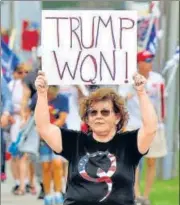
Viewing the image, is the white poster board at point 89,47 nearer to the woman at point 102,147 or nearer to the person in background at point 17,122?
the woman at point 102,147

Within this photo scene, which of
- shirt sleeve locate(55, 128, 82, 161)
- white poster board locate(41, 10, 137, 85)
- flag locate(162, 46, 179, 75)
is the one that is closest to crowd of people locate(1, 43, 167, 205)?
flag locate(162, 46, 179, 75)

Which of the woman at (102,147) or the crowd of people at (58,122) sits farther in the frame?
the crowd of people at (58,122)

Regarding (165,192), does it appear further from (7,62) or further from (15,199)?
(7,62)

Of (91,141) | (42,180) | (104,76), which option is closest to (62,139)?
(91,141)

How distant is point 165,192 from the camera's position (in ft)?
48.8

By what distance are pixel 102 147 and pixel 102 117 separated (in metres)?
0.22

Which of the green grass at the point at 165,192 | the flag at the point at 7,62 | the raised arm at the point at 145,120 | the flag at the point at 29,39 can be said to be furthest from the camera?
the flag at the point at 29,39

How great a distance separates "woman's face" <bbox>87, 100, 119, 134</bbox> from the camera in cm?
710

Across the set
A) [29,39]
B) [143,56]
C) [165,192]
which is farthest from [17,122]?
[29,39]

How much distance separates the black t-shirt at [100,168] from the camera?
22.7 feet

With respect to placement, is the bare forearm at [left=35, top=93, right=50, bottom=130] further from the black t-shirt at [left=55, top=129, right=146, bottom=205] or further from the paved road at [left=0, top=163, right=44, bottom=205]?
the paved road at [left=0, top=163, right=44, bottom=205]

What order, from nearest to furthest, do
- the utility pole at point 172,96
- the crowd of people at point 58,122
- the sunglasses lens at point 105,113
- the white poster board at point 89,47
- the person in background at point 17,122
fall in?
the sunglasses lens at point 105,113
the white poster board at point 89,47
the crowd of people at point 58,122
the person in background at point 17,122
the utility pole at point 172,96

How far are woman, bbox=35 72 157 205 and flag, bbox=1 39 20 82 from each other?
8.55m

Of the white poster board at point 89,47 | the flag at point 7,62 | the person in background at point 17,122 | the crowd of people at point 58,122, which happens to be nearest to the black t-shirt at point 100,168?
the white poster board at point 89,47
